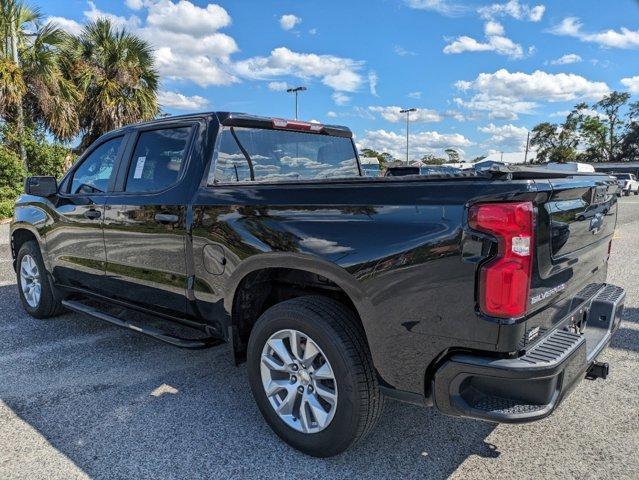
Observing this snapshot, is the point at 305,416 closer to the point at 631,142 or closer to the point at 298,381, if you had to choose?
the point at 298,381

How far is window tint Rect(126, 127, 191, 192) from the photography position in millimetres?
3514

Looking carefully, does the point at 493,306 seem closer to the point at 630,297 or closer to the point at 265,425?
the point at 265,425

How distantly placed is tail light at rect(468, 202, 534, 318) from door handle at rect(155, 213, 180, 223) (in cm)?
201

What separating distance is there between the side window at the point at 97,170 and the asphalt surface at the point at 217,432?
1438 millimetres

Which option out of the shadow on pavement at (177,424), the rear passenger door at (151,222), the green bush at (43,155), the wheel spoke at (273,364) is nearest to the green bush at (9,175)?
the green bush at (43,155)

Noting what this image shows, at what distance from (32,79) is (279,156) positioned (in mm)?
15853

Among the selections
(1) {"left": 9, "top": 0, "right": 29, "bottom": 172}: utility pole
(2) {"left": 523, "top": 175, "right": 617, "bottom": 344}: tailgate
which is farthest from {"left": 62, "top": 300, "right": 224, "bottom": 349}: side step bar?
(1) {"left": 9, "top": 0, "right": 29, "bottom": 172}: utility pole

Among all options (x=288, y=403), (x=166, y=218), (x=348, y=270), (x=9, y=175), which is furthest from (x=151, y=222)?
(x=9, y=175)

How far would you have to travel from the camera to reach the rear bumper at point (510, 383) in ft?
6.86

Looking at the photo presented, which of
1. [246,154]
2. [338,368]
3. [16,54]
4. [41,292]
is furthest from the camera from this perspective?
[16,54]

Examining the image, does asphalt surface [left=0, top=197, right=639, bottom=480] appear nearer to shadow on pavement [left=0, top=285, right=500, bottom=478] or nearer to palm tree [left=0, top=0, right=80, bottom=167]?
shadow on pavement [left=0, top=285, right=500, bottom=478]

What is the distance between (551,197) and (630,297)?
4.70 meters

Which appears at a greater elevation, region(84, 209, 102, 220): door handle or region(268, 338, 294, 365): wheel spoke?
region(84, 209, 102, 220): door handle

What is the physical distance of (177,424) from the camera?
310 cm
